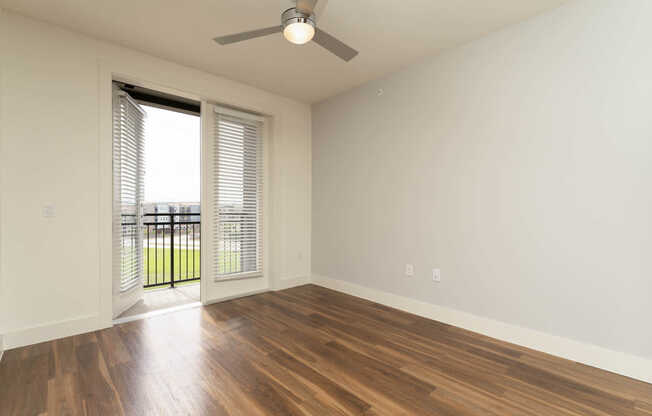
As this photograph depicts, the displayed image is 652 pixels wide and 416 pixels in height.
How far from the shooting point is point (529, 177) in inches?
95.3

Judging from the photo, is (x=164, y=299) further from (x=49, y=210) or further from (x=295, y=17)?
(x=295, y=17)

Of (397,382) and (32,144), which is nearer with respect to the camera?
(397,382)

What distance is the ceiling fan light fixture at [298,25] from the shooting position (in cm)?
189

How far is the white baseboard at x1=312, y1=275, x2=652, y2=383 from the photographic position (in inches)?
77.4

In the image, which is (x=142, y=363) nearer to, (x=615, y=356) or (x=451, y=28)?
(x=615, y=356)

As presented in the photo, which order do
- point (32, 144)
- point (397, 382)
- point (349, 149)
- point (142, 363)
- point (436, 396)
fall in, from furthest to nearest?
point (349, 149) → point (32, 144) → point (142, 363) → point (397, 382) → point (436, 396)

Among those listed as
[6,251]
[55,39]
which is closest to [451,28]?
[55,39]

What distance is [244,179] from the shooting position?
395 centimetres

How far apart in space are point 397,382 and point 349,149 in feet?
9.18

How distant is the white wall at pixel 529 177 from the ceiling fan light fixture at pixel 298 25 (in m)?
1.65

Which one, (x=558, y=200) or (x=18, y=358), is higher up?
(x=558, y=200)

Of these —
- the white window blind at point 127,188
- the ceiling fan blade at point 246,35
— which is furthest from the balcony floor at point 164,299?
the ceiling fan blade at point 246,35

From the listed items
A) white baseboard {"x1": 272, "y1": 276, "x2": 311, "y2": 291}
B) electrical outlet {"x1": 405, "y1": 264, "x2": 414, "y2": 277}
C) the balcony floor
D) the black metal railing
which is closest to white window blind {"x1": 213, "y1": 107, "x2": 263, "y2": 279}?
white baseboard {"x1": 272, "y1": 276, "x2": 311, "y2": 291}

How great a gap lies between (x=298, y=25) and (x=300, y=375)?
7.49 feet
